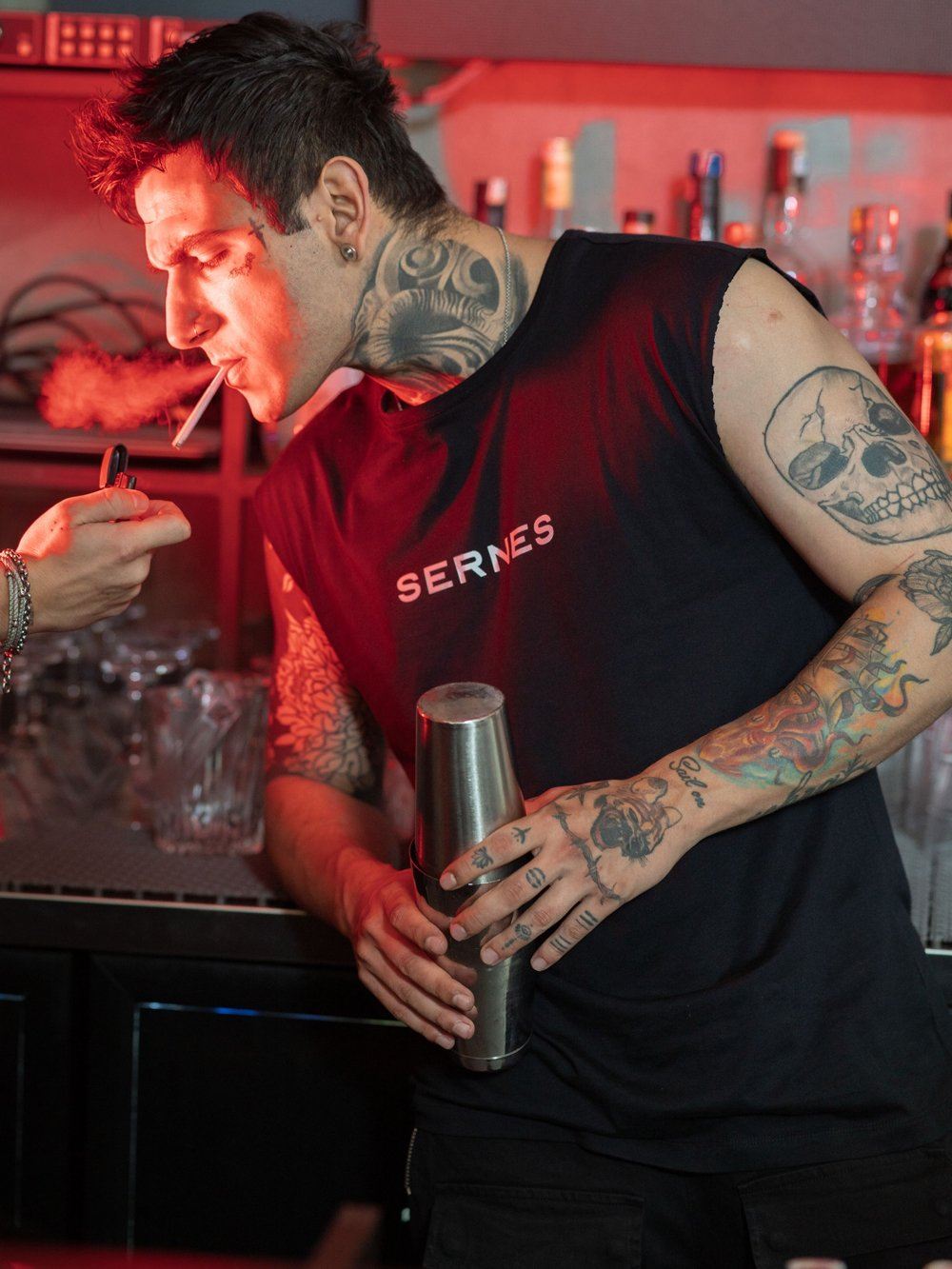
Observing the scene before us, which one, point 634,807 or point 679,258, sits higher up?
point 679,258

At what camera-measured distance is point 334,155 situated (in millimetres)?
1273

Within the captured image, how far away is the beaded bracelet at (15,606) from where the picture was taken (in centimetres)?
123

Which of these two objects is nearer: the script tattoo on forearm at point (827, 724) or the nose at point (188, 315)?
the script tattoo on forearm at point (827, 724)

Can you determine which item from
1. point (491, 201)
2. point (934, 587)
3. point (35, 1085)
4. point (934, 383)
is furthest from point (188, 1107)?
point (934, 383)

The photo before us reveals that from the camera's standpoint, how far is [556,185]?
7.28 feet

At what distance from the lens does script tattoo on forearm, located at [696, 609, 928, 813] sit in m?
1.07

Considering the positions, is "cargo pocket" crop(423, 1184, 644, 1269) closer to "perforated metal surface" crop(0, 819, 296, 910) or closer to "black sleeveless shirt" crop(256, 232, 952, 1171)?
"black sleeveless shirt" crop(256, 232, 952, 1171)

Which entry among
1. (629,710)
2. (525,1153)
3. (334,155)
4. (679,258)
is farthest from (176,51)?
(525,1153)

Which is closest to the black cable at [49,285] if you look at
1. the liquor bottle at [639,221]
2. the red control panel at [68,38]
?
the red control panel at [68,38]

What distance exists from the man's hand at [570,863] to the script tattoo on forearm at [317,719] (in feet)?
1.52

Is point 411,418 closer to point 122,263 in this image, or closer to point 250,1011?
point 250,1011

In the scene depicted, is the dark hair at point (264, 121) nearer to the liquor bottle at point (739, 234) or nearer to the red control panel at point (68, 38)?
the red control panel at point (68, 38)

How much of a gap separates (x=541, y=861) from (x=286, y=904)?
0.67m

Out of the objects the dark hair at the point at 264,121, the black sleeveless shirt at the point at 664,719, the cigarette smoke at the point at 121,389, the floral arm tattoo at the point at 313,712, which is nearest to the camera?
the black sleeveless shirt at the point at 664,719
